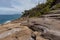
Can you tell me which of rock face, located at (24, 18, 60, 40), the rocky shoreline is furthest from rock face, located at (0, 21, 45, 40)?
rock face, located at (24, 18, 60, 40)

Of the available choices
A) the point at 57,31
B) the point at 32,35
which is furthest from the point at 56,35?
the point at 32,35

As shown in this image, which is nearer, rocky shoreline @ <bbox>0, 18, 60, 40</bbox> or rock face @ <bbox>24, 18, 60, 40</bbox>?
rocky shoreline @ <bbox>0, 18, 60, 40</bbox>

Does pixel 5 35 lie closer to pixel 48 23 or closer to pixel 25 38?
pixel 25 38

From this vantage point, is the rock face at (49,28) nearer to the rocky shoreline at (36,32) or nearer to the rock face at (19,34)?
the rocky shoreline at (36,32)

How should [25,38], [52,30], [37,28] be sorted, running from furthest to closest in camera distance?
[37,28] < [52,30] < [25,38]

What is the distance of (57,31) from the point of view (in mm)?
13398

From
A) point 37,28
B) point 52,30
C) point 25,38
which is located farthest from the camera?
point 37,28

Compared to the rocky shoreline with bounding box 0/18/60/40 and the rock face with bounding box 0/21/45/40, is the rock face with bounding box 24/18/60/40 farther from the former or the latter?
the rock face with bounding box 0/21/45/40

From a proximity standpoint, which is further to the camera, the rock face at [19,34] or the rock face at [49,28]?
the rock face at [49,28]

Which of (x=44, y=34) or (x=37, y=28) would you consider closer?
(x=44, y=34)

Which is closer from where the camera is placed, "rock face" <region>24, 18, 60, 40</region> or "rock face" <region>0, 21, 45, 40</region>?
"rock face" <region>0, 21, 45, 40</region>

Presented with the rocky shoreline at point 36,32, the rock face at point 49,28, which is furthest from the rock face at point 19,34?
the rock face at point 49,28

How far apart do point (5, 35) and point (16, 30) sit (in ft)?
3.40

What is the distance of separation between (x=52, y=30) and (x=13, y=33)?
8.07 ft
